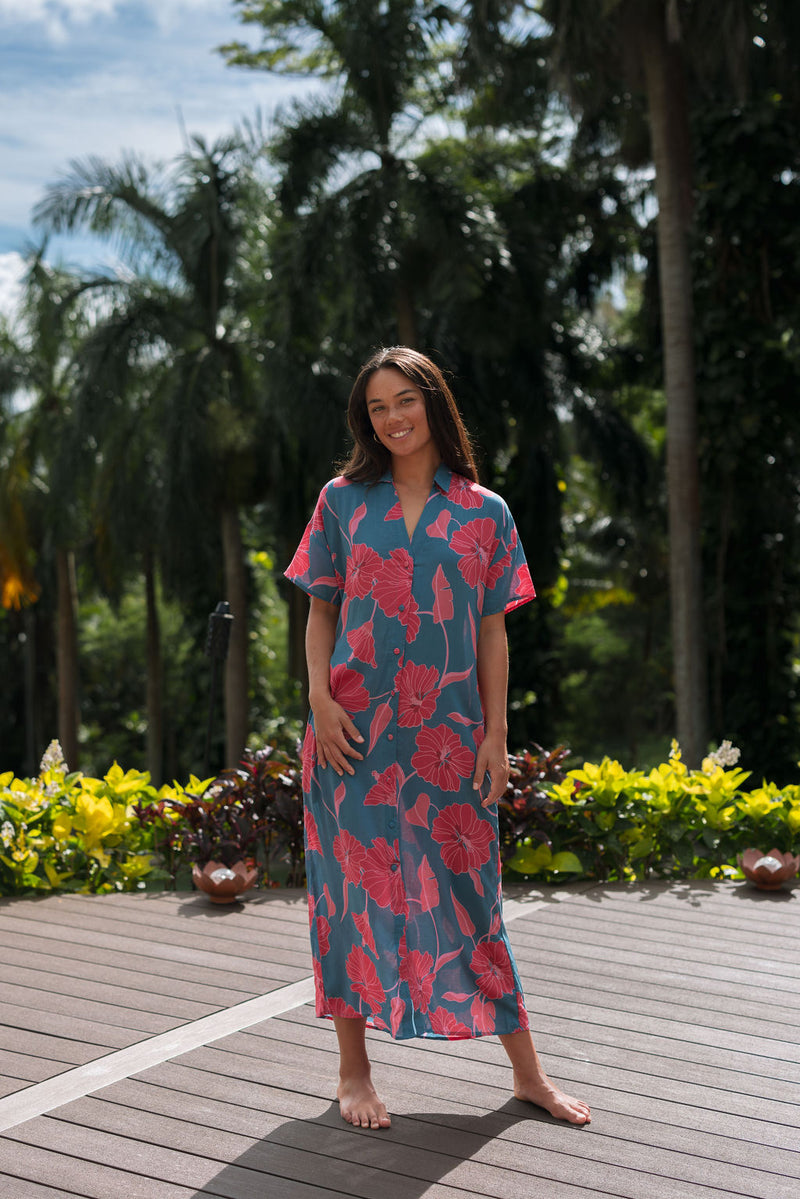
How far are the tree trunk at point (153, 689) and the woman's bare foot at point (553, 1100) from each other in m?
14.2

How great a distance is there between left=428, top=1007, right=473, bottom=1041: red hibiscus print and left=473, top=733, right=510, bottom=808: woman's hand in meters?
0.42

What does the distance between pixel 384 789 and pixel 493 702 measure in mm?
286

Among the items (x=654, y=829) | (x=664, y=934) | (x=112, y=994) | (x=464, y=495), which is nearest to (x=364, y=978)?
(x=464, y=495)

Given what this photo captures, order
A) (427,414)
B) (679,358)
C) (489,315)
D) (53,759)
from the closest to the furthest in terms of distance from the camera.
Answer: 1. (427,414)
2. (53,759)
3. (679,358)
4. (489,315)

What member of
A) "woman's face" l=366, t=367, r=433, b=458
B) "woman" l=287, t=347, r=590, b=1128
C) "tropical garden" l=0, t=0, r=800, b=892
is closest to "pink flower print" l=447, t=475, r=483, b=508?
"woman" l=287, t=347, r=590, b=1128

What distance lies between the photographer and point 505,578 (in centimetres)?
253

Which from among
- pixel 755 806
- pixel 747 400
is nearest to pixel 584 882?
pixel 755 806

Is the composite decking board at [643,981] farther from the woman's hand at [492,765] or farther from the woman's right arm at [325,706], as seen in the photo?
the woman's right arm at [325,706]

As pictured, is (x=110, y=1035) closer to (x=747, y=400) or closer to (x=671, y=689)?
(x=747, y=400)

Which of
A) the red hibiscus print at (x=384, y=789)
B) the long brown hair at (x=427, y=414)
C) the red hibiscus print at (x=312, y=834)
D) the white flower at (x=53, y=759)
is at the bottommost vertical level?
the white flower at (x=53, y=759)

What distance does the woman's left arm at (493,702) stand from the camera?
246 cm

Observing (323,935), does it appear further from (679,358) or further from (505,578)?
(679,358)

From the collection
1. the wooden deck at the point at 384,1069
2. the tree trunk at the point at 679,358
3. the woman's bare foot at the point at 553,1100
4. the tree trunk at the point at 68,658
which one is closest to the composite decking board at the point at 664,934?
the wooden deck at the point at 384,1069

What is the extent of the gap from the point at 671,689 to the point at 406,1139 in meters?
16.2
